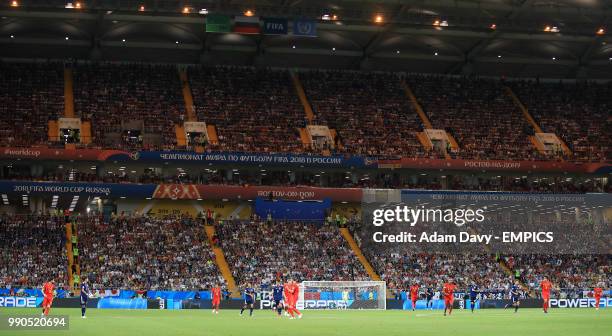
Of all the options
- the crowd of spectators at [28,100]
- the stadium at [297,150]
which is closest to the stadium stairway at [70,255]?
the stadium at [297,150]

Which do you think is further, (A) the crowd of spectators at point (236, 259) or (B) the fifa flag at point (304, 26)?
(B) the fifa flag at point (304, 26)

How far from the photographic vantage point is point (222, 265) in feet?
225

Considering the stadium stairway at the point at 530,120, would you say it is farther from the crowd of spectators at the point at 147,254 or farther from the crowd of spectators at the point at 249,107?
the crowd of spectators at the point at 147,254

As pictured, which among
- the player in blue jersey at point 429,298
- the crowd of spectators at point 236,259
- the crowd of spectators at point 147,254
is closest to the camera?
the player in blue jersey at point 429,298

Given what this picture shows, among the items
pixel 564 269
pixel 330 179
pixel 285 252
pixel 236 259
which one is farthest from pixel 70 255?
pixel 564 269

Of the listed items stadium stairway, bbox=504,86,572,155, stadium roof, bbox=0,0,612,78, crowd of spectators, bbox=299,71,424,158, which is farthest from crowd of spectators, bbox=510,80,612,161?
crowd of spectators, bbox=299,71,424,158

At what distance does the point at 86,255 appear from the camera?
6719 centimetres

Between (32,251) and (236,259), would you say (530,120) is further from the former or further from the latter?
(32,251)

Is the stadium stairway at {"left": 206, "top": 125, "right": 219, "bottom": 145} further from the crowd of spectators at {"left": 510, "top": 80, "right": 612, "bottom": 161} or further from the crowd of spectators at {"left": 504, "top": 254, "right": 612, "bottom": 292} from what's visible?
the crowd of spectators at {"left": 510, "top": 80, "right": 612, "bottom": 161}

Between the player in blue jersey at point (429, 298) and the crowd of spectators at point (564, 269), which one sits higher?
the crowd of spectators at point (564, 269)

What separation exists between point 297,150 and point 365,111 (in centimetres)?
1005

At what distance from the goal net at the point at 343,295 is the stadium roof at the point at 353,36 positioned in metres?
21.0

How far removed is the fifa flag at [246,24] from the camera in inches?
2783

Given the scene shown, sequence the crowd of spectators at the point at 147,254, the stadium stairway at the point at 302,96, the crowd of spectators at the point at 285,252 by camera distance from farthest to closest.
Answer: the stadium stairway at the point at 302,96 → the crowd of spectators at the point at 285,252 → the crowd of spectators at the point at 147,254
